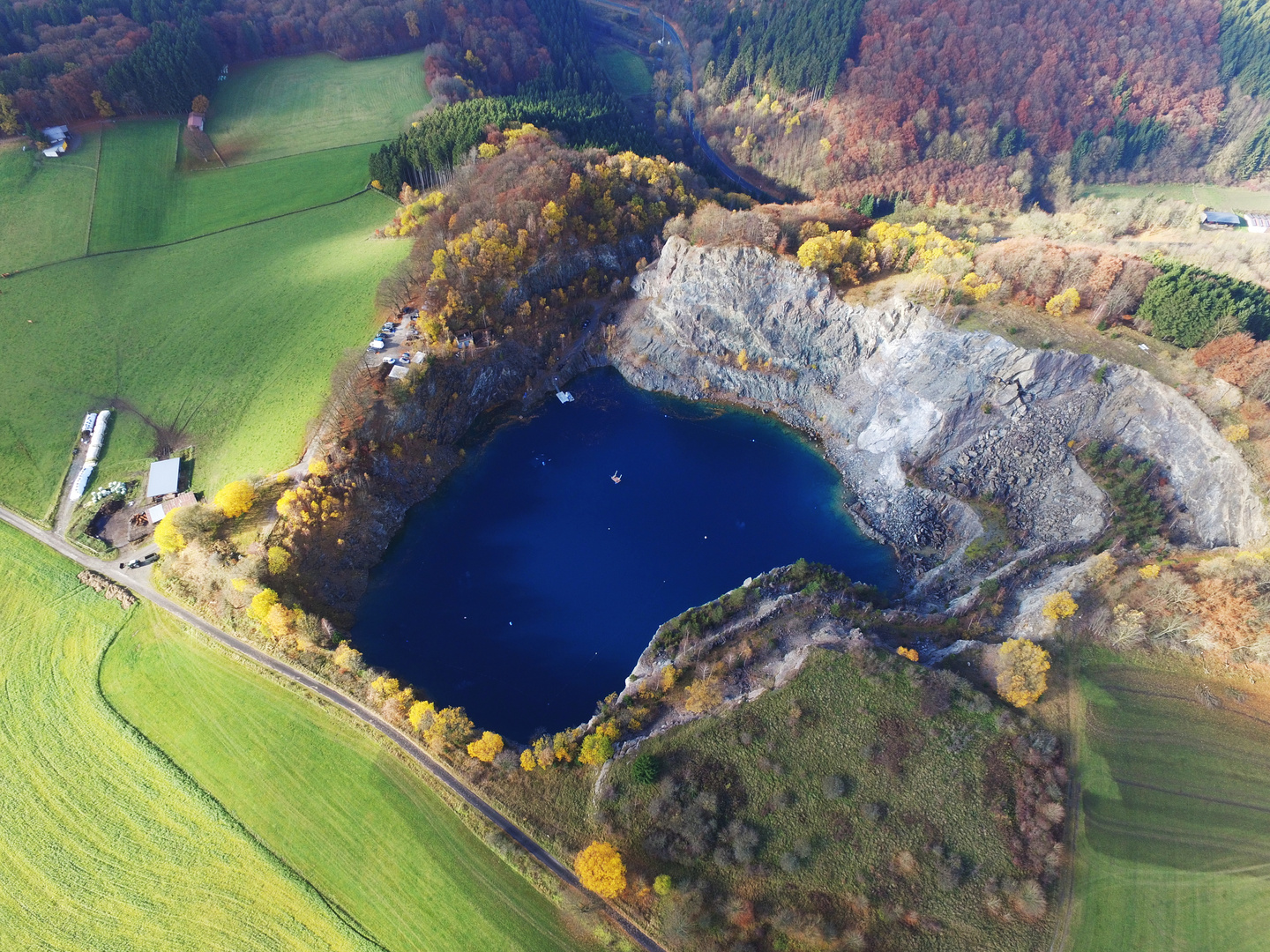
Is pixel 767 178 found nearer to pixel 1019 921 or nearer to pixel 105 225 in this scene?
pixel 105 225

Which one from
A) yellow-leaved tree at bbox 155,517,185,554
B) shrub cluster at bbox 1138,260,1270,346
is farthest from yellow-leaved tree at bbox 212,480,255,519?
shrub cluster at bbox 1138,260,1270,346

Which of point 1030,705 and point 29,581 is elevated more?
point 29,581

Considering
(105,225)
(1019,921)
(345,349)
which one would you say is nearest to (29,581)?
(345,349)

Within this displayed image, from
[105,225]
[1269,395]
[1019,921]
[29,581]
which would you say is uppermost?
[105,225]

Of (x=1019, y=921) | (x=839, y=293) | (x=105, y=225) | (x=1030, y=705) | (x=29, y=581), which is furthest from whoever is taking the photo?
(x=105, y=225)

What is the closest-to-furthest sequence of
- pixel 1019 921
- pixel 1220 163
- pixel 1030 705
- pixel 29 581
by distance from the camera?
pixel 1019 921 → pixel 1030 705 → pixel 29 581 → pixel 1220 163

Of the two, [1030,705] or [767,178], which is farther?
[767,178]

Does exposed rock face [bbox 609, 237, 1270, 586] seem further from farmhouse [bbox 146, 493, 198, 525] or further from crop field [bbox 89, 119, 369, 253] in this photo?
crop field [bbox 89, 119, 369, 253]
